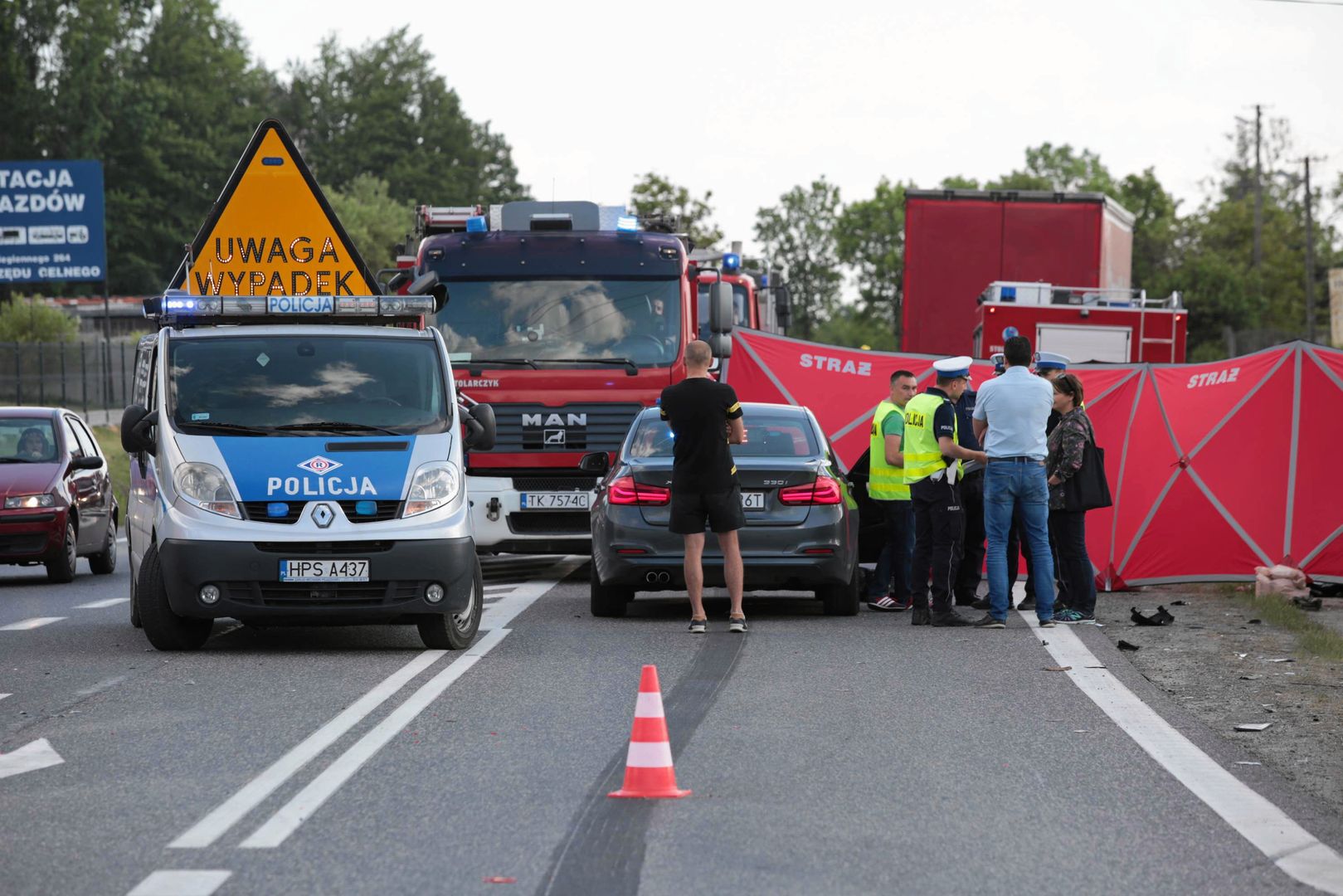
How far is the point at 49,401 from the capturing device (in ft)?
164

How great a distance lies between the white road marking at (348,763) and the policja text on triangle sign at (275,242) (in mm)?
5610

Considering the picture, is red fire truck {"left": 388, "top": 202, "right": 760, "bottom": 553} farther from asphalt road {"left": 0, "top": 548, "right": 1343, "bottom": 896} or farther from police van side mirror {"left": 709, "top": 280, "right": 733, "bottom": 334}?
asphalt road {"left": 0, "top": 548, "right": 1343, "bottom": 896}

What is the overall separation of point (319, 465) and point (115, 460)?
3072cm

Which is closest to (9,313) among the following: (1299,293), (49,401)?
(49,401)

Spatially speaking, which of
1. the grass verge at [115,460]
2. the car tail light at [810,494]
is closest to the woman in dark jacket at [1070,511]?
the car tail light at [810,494]

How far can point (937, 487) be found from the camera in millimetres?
13734

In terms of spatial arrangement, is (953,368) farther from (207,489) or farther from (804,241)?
(804,241)

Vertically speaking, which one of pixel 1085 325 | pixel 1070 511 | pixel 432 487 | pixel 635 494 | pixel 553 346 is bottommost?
pixel 1070 511

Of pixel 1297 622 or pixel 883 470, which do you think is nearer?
pixel 1297 622

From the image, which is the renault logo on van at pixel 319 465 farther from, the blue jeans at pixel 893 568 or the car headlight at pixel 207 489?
the blue jeans at pixel 893 568

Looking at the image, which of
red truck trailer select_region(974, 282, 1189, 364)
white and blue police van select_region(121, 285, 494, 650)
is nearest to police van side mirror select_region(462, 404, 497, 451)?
white and blue police van select_region(121, 285, 494, 650)

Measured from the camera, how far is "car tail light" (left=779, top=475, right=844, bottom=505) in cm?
1387

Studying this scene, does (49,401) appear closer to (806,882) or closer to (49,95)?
(49,95)

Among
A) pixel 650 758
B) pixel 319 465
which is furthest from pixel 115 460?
pixel 650 758
